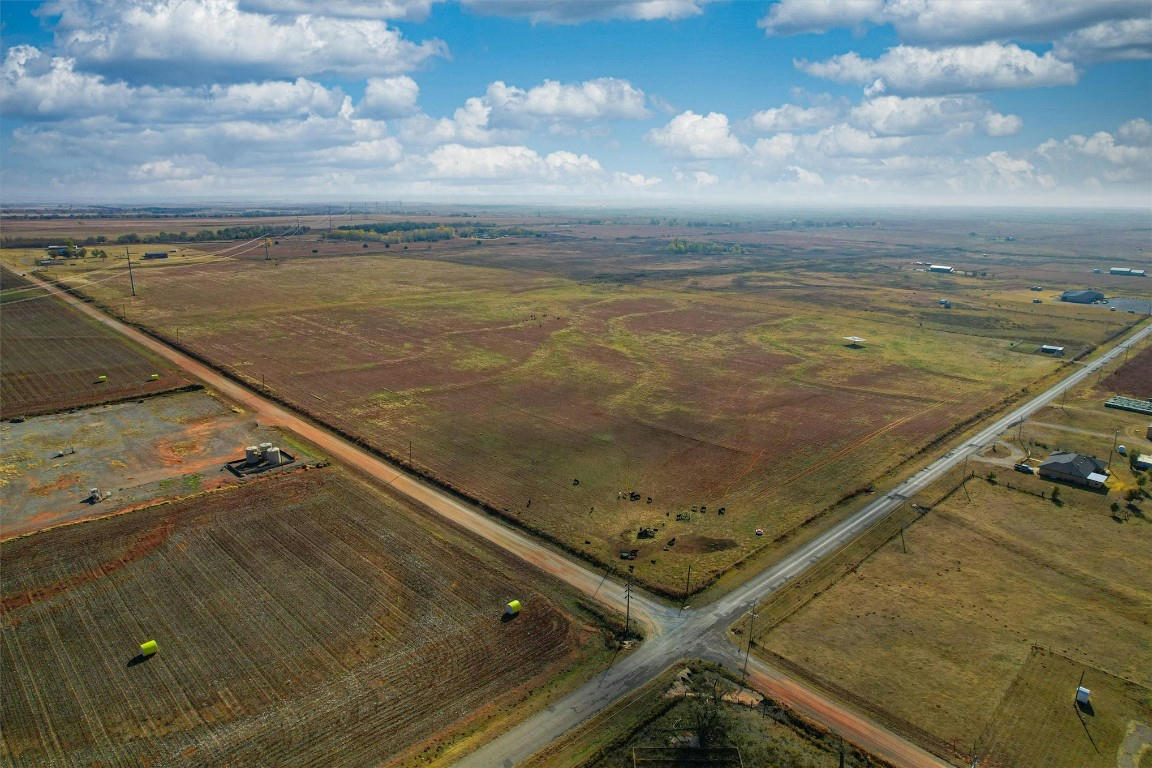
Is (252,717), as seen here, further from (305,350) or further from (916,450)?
(305,350)

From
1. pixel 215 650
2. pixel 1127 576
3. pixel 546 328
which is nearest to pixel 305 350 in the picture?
pixel 546 328

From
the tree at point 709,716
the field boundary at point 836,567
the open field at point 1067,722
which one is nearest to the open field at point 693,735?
the tree at point 709,716

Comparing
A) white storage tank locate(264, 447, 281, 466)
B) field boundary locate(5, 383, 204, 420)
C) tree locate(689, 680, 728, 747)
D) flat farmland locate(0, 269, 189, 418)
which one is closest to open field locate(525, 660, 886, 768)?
tree locate(689, 680, 728, 747)

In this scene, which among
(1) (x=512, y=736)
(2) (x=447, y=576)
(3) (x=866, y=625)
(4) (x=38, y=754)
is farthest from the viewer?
(2) (x=447, y=576)

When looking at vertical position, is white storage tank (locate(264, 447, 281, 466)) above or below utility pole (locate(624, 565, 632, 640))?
above

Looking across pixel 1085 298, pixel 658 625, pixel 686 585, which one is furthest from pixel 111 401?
pixel 1085 298

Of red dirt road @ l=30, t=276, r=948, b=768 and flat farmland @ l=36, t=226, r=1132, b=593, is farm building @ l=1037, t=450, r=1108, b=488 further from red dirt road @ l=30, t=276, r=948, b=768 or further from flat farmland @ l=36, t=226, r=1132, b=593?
red dirt road @ l=30, t=276, r=948, b=768
